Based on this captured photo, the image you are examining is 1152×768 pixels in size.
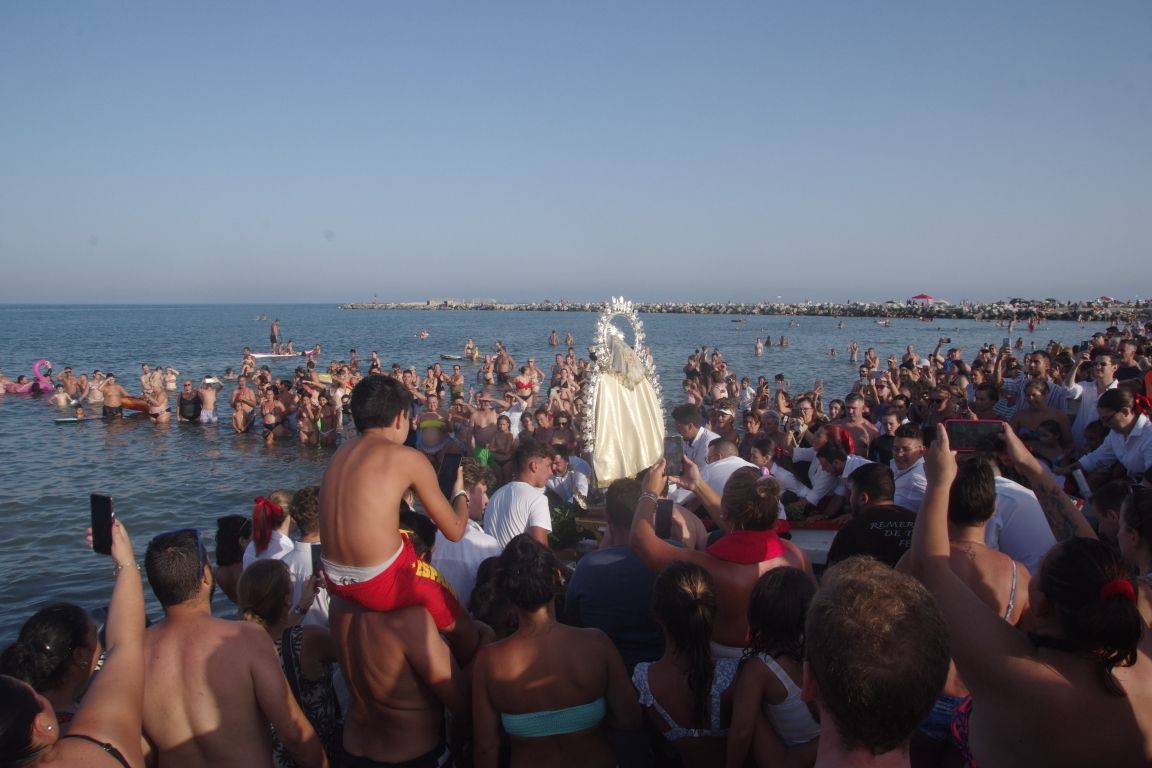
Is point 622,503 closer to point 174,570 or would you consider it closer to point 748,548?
point 748,548

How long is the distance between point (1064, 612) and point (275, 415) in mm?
16836

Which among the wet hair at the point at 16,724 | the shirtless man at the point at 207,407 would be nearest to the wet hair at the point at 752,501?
the wet hair at the point at 16,724

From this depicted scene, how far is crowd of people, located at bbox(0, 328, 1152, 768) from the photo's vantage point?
1855 mm

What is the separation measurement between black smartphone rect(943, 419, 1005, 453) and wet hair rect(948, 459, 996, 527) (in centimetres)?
109

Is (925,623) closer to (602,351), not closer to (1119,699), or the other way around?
(1119,699)

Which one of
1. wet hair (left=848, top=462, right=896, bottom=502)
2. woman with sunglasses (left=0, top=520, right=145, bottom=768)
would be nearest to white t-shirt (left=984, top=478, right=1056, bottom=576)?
wet hair (left=848, top=462, right=896, bottom=502)

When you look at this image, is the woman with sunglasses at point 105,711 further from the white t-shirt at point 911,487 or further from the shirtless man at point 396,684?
the white t-shirt at point 911,487

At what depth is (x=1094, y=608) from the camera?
1.93m

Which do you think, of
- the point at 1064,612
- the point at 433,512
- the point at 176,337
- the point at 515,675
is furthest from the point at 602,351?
the point at 176,337

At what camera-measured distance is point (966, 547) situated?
2.97 metres

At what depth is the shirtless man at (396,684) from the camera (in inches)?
115

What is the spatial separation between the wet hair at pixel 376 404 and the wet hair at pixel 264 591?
84cm

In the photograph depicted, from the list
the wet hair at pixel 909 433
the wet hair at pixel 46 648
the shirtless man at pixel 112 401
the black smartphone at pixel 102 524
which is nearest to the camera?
the black smartphone at pixel 102 524

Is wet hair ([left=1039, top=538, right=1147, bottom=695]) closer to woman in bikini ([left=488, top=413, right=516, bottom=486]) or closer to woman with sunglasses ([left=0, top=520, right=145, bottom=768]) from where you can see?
woman with sunglasses ([left=0, top=520, right=145, bottom=768])
